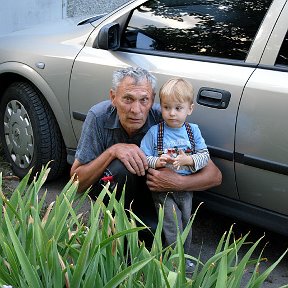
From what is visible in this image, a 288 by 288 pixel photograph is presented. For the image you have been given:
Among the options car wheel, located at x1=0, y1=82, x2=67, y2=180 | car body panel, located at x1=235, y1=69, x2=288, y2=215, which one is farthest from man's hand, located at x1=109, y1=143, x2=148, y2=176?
car wheel, located at x1=0, y1=82, x2=67, y2=180

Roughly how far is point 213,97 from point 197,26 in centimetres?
47

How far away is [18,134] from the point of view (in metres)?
4.28

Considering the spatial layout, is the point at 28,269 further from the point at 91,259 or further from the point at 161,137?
the point at 161,137

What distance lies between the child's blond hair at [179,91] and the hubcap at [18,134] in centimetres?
145

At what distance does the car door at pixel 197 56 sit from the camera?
312 cm

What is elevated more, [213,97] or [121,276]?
[213,97]

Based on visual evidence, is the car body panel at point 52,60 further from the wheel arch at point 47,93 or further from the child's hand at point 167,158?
the child's hand at point 167,158

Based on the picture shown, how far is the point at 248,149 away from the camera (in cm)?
306

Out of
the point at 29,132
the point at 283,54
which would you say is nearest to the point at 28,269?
the point at 283,54

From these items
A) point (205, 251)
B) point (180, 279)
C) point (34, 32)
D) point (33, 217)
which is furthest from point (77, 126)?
point (180, 279)

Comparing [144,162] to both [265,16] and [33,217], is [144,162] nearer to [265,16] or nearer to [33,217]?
[265,16]

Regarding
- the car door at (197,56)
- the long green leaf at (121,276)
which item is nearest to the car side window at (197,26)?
the car door at (197,56)

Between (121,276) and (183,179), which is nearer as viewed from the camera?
(121,276)

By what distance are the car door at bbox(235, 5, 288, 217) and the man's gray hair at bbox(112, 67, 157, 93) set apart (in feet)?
1.55
